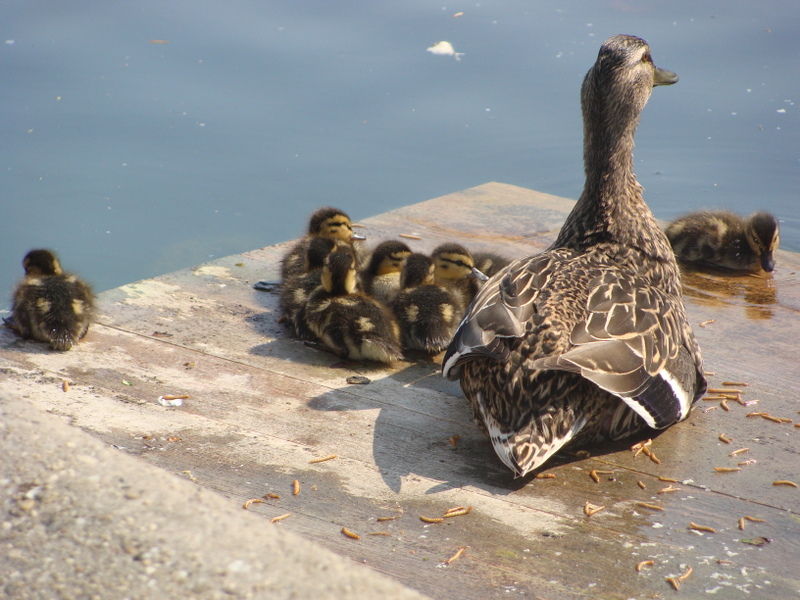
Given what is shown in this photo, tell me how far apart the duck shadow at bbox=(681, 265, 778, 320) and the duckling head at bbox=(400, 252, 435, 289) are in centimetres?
141

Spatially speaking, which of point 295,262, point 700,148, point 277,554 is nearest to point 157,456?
point 277,554

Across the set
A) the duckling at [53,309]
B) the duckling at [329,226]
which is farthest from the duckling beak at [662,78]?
the duckling at [53,309]

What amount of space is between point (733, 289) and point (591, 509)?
7.97 feet

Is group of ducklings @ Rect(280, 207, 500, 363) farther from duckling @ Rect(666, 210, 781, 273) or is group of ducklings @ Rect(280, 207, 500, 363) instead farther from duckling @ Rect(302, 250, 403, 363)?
duckling @ Rect(666, 210, 781, 273)

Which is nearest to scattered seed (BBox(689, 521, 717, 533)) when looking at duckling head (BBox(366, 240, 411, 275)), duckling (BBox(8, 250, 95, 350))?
duckling head (BBox(366, 240, 411, 275))

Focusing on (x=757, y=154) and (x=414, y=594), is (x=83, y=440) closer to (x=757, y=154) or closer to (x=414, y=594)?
(x=414, y=594)

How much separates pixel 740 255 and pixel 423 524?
10.2 feet

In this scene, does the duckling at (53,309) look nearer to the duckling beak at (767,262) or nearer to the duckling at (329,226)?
the duckling at (329,226)

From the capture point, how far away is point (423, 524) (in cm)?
245

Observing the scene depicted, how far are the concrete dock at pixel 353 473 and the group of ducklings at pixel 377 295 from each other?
10cm

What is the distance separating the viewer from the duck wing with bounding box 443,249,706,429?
260cm

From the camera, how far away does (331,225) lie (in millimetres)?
4645

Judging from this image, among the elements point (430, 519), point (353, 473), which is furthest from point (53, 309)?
point (430, 519)

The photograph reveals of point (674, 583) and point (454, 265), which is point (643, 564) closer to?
point (674, 583)
